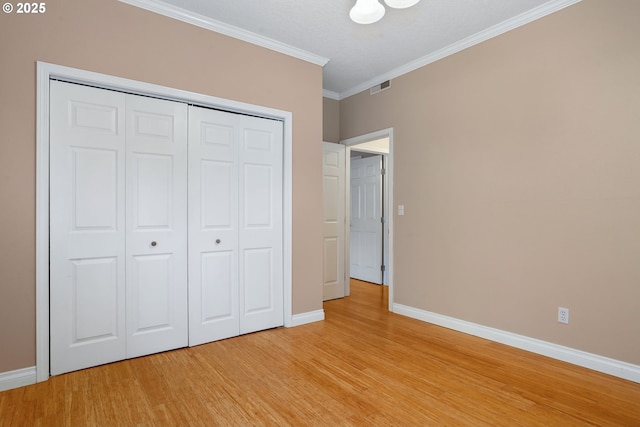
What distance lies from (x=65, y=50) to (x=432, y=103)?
3377 mm

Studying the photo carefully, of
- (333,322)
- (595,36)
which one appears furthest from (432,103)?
(333,322)

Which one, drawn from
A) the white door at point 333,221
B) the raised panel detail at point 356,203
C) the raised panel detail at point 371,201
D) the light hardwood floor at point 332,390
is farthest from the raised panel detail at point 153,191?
the raised panel detail at point 356,203

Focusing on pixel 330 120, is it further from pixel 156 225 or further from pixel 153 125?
pixel 156 225

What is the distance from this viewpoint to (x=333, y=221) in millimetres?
4703

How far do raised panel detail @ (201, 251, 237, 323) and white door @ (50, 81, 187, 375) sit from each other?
0.20 meters

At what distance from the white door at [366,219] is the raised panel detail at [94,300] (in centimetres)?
397

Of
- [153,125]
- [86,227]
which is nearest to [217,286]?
[86,227]

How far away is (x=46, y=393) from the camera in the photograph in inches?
86.0

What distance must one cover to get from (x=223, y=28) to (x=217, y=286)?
2.41 meters

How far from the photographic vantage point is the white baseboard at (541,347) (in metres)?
2.43

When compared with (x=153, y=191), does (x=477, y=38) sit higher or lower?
higher

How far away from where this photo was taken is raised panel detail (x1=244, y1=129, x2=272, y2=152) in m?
3.32

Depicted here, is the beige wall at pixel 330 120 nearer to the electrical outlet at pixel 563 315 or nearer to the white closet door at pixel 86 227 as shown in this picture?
the white closet door at pixel 86 227

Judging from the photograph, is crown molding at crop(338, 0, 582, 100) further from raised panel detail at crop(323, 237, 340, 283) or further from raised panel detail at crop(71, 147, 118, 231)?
raised panel detail at crop(71, 147, 118, 231)
